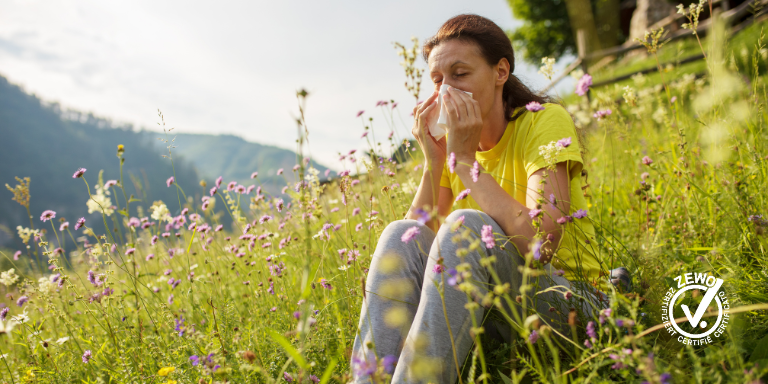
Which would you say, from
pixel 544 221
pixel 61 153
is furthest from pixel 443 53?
pixel 61 153

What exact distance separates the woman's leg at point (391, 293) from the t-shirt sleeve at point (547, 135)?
1.71 feet

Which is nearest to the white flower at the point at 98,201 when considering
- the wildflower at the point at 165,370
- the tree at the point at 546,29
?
the wildflower at the point at 165,370

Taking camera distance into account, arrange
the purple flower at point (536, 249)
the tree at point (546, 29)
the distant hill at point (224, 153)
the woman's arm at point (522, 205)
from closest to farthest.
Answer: the purple flower at point (536, 249), the woman's arm at point (522, 205), the tree at point (546, 29), the distant hill at point (224, 153)

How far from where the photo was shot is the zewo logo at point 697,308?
3.76ft

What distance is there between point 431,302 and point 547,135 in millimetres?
828

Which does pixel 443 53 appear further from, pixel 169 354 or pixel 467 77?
pixel 169 354

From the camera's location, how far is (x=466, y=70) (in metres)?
1.74

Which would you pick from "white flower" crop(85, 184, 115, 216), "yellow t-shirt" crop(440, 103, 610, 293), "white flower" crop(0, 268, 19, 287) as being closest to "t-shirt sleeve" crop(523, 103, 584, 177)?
"yellow t-shirt" crop(440, 103, 610, 293)

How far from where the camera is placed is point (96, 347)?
2.02 metres

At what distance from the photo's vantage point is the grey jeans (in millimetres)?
1170

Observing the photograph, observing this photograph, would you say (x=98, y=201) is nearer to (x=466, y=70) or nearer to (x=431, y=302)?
(x=431, y=302)

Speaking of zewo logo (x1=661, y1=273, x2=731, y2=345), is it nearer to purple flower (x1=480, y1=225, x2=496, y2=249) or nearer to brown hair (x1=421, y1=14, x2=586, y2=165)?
purple flower (x1=480, y1=225, x2=496, y2=249)

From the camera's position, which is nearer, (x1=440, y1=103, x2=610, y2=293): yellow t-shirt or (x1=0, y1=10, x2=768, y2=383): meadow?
(x1=0, y1=10, x2=768, y2=383): meadow

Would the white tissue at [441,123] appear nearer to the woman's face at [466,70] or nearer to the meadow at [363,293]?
the woman's face at [466,70]
